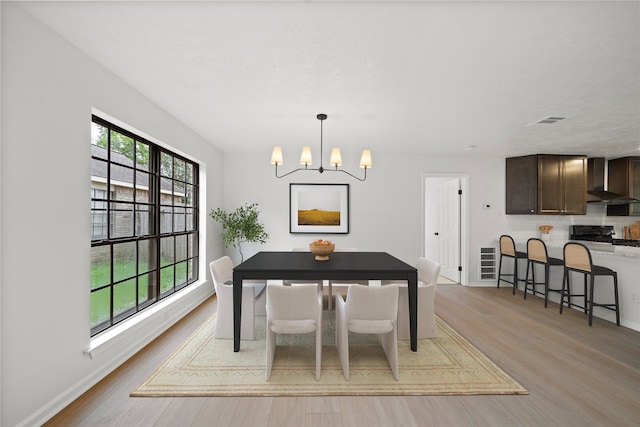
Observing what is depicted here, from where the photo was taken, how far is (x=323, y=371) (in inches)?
91.6

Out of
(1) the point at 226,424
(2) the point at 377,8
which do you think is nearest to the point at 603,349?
(1) the point at 226,424

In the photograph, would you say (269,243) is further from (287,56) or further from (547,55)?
(547,55)

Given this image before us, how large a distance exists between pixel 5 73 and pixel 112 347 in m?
2.05

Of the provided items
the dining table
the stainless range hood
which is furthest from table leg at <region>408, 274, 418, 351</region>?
the stainless range hood

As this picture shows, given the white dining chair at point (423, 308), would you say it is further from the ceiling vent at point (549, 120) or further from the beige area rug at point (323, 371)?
the ceiling vent at point (549, 120)

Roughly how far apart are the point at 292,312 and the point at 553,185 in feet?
17.5

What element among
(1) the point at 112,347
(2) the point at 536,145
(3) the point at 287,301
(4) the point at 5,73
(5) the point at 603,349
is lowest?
(5) the point at 603,349

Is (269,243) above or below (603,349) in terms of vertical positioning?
above

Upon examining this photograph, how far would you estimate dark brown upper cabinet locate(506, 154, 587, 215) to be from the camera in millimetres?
4984

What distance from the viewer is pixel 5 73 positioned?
5.09 ft

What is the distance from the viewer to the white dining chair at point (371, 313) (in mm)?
2174

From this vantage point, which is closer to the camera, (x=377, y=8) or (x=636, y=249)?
(x=377, y=8)

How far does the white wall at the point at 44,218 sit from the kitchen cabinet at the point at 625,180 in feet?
25.9

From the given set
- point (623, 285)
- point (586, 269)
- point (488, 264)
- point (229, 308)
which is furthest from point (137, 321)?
point (488, 264)
